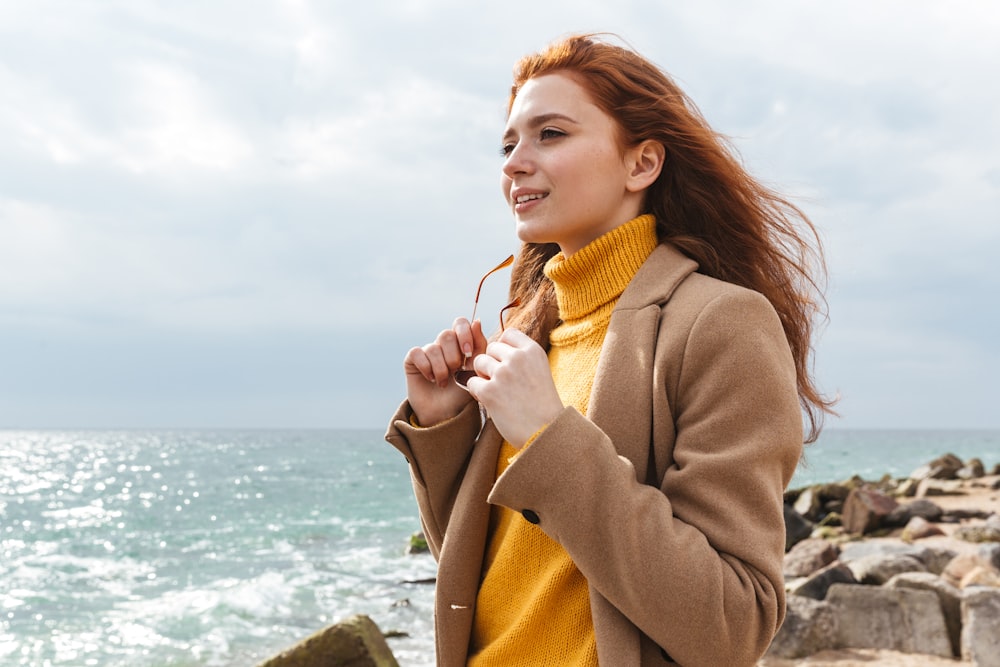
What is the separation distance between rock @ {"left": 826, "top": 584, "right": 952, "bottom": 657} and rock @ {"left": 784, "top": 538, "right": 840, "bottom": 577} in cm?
307

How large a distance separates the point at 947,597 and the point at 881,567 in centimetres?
167

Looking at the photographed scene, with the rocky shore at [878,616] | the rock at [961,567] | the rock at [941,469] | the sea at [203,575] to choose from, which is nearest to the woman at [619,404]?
the sea at [203,575]

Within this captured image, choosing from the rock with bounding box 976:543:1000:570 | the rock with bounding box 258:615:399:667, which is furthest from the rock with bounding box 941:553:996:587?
the rock with bounding box 258:615:399:667

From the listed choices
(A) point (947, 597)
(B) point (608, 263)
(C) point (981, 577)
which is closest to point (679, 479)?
(B) point (608, 263)

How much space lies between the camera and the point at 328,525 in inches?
903

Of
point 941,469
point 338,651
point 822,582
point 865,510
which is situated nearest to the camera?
point 338,651

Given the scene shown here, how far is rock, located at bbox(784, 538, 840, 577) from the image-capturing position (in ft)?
33.7

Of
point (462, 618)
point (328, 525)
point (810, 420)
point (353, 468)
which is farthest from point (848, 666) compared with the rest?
point (353, 468)

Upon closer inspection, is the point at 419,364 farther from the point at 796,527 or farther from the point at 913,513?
the point at 913,513

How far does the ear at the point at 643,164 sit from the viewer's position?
2162 mm

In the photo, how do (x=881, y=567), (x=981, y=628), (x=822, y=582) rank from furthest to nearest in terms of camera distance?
(x=881, y=567)
(x=822, y=582)
(x=981, y=628)

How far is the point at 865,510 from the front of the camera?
14.4 m

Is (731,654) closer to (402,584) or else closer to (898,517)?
(402,584)

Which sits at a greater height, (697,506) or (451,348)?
(451,348)
